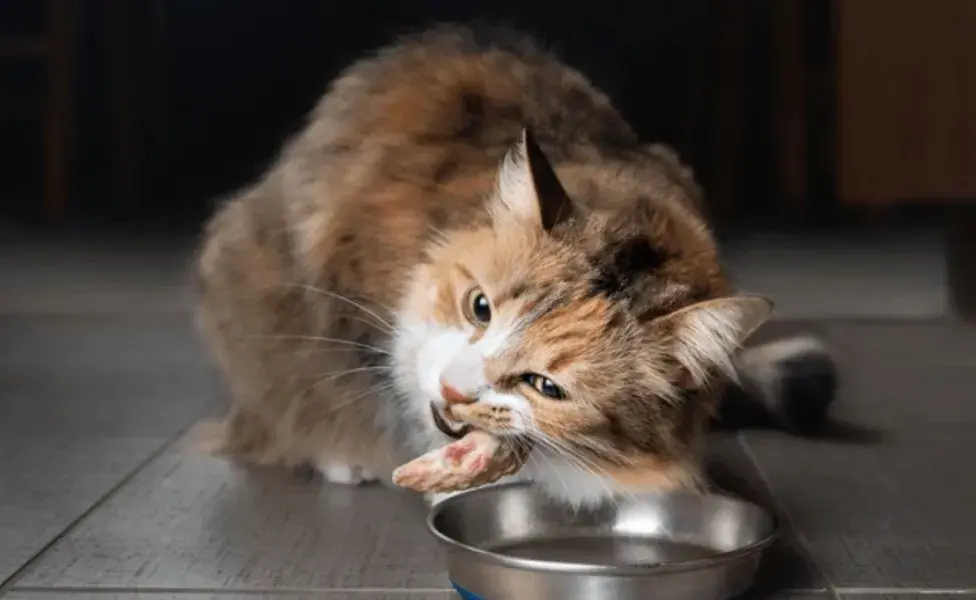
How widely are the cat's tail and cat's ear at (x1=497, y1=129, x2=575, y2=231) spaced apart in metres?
0.62

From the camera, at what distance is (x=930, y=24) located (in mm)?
1771

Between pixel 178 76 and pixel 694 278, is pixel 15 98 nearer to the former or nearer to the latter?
pixel 178 76

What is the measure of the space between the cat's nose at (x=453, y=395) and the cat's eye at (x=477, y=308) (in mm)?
105

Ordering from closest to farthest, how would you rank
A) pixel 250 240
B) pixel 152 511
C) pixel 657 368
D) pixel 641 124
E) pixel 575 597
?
pixel 575 597
pixel 657 368
pixel 152 511
pixel 250 240
pixel 641 124

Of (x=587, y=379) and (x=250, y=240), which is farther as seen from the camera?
(x=250, y=240)

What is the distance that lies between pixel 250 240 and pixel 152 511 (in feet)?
1.43

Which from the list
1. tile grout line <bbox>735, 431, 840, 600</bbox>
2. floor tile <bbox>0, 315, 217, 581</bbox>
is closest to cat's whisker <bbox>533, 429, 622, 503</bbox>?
tile grout line <bbox>735, 431, 840, 600</bbox>

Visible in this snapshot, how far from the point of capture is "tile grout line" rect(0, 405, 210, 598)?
4.23 ft

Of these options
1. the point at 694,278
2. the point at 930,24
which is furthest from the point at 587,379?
the point at 930,24

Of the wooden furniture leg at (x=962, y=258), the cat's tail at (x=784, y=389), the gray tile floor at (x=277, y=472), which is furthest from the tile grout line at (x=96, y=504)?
the wooden furniture leg at (x=962, y=258)

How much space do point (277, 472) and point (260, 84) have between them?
68 centimetres

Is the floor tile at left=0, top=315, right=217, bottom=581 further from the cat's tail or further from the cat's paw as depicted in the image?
the cat's tail

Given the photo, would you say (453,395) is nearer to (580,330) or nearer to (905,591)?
(580,330)

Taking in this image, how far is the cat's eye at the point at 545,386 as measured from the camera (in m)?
1.19
